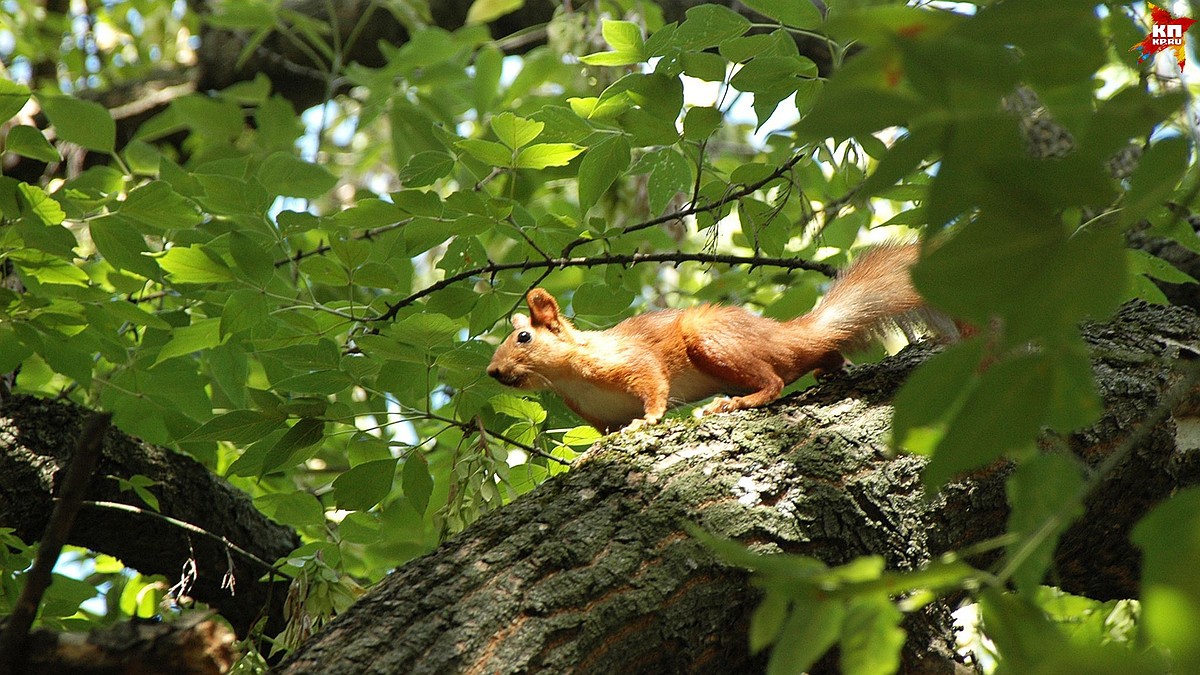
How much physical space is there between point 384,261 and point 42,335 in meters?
0.85

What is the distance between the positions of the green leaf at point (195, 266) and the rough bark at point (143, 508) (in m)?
0.66

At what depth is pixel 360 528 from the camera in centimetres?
248

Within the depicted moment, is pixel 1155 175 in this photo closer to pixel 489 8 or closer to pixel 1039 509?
pixel 1039 509

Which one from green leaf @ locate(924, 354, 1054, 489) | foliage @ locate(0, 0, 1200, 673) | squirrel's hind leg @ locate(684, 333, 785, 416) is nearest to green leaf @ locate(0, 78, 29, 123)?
foliage @ locate(0, 0, 1200, 673)

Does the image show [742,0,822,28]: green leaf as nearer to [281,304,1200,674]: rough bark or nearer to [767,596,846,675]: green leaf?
[281,304,1200,674]: rough bark

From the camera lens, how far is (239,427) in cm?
216

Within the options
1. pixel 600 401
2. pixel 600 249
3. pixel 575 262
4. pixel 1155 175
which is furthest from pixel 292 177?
pixel 1155 175

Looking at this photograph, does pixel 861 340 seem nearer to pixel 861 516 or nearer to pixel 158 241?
pixel 861 516

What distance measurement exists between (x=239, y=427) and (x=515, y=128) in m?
0.87

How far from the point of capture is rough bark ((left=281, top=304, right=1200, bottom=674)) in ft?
5.32

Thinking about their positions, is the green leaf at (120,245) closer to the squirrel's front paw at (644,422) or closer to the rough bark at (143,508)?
the rough bark at (143,508)

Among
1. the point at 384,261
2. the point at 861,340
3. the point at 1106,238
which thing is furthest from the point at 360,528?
the point at 1106,238

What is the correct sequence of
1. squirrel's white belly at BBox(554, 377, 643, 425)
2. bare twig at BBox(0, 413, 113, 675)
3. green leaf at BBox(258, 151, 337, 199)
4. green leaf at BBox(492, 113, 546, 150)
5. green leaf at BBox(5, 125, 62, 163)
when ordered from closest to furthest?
bare twig at BBox(0, 413, 113, 675)
green leaf at BBox(492, 113, 546, 150)
green leaf at BBox(5, 125, 62, 163)
squirrel's white belly at BBox(554, 377, 643, 425)
green leaf at BBox(258, 151, 337, 199)

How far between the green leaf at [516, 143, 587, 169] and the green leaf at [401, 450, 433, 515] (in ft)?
2.34
